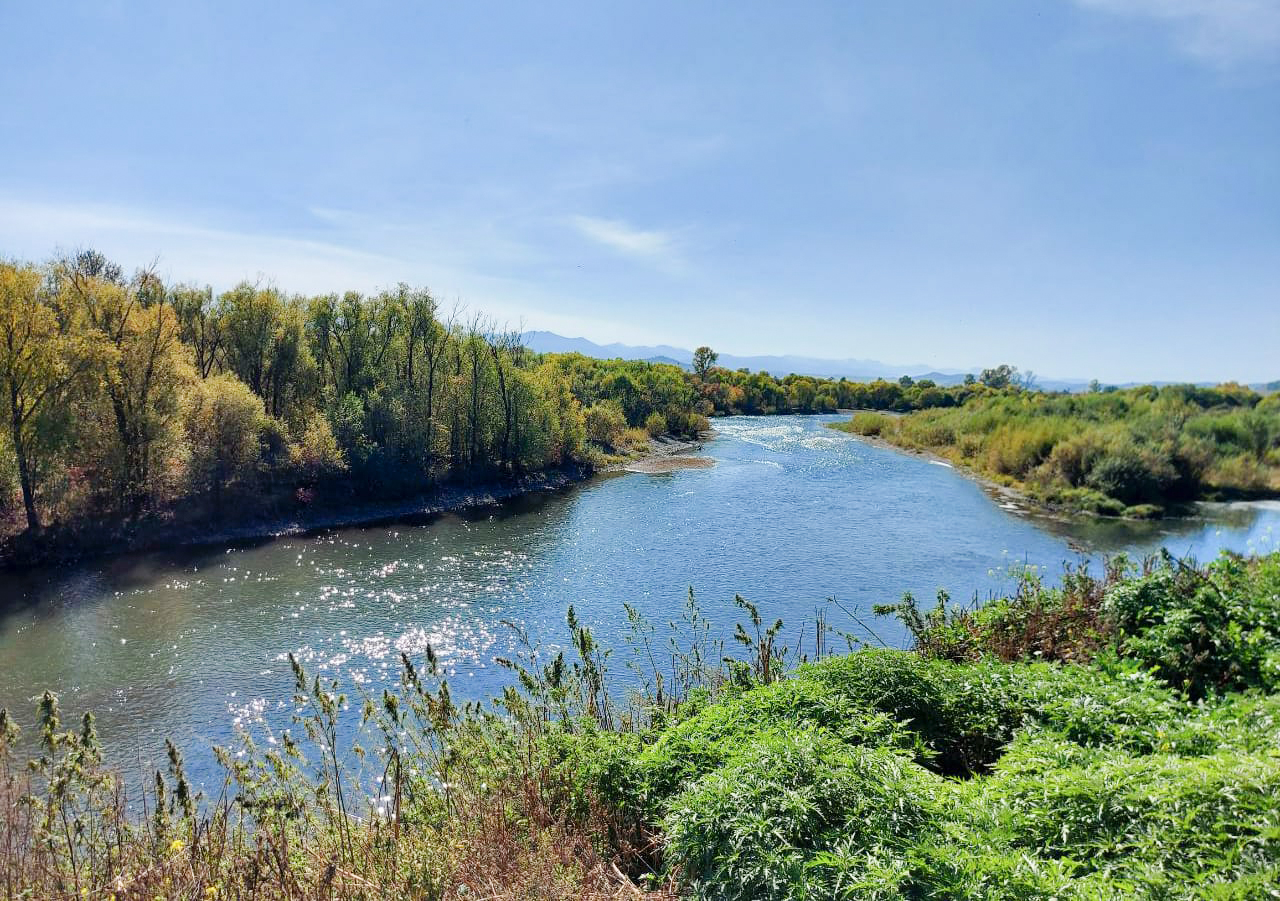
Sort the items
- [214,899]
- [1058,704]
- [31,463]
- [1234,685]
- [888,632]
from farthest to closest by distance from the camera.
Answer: [31,463], [888,632], [1234,685], [1058,704], [214,899]

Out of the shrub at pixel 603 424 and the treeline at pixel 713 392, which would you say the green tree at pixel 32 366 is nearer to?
the shrub at pixel 603 424

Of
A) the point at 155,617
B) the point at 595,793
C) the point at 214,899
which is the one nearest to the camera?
the point at 214,899

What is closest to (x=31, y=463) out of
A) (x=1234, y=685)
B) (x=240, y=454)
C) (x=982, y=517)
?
(x=240, y=454)

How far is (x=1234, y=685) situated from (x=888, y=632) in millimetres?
10291

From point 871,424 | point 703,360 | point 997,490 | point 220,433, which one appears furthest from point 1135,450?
point 703,360

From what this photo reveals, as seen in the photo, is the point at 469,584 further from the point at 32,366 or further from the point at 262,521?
the point at 32,366

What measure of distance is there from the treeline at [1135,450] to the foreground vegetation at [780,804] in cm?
3674

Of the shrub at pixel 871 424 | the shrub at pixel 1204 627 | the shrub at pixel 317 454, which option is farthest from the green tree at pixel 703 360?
the shrub at pixel 1204 627

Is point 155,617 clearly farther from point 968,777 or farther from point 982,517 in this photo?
point 982,517

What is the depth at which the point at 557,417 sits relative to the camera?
47.1 m

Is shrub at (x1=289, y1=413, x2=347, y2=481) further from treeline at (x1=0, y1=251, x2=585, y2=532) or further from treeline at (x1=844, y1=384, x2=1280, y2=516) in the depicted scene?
treeline at (x1=844, y1=384, x2=1280, y2=516)

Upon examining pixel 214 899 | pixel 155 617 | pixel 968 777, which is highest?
pixel 214 899

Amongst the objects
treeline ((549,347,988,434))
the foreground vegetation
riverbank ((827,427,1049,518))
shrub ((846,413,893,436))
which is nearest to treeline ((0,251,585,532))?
treeline ((549,347,988,434))

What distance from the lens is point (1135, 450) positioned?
38.6 m
